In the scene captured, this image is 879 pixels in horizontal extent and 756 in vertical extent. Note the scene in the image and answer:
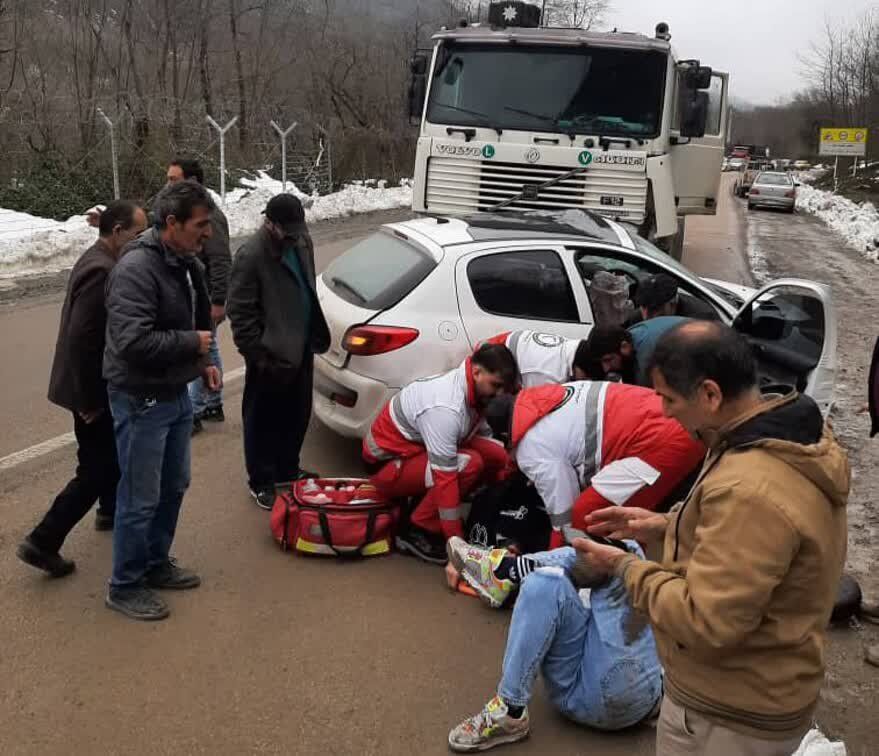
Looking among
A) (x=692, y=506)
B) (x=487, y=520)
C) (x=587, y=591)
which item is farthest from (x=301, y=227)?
(x=692, y=506)

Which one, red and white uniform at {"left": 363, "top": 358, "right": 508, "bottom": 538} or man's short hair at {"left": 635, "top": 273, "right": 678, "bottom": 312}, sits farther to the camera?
man's short hair at {"left": 635, "top": 273, "right": 678, "bottom": 312}

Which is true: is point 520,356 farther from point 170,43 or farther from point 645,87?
point 170,43

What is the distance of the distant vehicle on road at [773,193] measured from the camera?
3094cm

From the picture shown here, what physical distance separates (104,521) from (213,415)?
1.88 m

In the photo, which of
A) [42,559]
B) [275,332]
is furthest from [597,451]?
[42,559]

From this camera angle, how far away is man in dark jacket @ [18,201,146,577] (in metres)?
3.92

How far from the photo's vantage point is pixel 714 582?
1864 millimetres

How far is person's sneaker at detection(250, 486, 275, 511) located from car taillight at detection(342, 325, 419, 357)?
919 millimetres

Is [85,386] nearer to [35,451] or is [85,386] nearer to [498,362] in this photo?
[498,362]

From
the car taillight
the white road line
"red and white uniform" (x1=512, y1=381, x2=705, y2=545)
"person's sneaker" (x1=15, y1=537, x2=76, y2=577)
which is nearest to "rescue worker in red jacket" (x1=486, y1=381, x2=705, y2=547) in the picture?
"red and white uniform" (x1=512, y1=381, x2=705, y2=545)

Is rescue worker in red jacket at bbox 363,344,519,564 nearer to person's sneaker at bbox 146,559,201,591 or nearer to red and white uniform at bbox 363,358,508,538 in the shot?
red and white uniform at bbox 363,358,508,538

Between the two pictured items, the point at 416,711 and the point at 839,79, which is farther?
the point at 839,79

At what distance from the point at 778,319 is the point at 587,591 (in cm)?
264

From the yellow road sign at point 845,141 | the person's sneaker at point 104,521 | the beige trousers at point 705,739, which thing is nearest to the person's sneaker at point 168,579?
the person's sneaker at point 104,521
